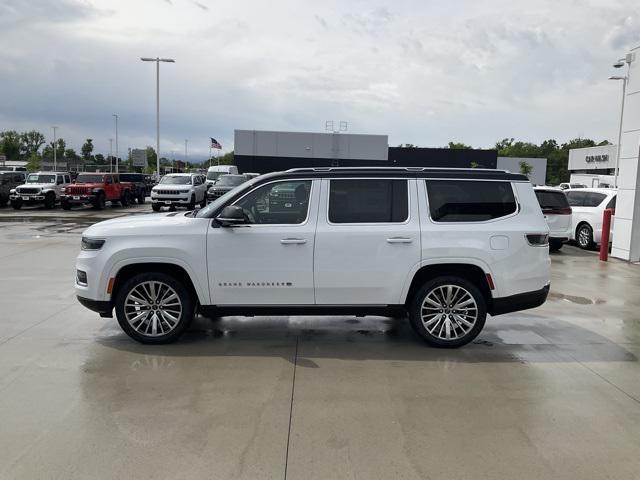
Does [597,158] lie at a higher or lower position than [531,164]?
higher

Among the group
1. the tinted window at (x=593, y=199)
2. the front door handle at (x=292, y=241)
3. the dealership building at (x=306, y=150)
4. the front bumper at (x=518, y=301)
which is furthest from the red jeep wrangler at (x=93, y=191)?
the dealership building at (x=306, y=150)

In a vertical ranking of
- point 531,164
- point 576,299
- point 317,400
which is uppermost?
point 531,164

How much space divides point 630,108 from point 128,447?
13229mm

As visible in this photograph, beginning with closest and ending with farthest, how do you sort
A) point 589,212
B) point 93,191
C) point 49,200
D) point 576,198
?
point 589,212
point 576,198
point 93,191
point 49,200

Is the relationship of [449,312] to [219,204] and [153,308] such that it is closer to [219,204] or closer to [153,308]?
[219,204]

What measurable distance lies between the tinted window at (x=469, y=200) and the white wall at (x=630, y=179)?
8.40 meters

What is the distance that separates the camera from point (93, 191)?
90.3ft

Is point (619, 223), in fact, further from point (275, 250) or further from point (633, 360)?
point (275, 250)

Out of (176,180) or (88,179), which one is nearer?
(176,180)

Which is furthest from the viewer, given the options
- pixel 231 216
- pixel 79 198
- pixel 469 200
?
pixel 79 198

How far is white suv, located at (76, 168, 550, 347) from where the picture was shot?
A: 18.8ft

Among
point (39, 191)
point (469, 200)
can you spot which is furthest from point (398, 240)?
point (39, 191)

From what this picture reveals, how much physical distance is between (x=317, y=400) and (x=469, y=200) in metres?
2.75

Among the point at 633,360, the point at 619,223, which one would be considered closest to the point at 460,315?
the point at 633,360
